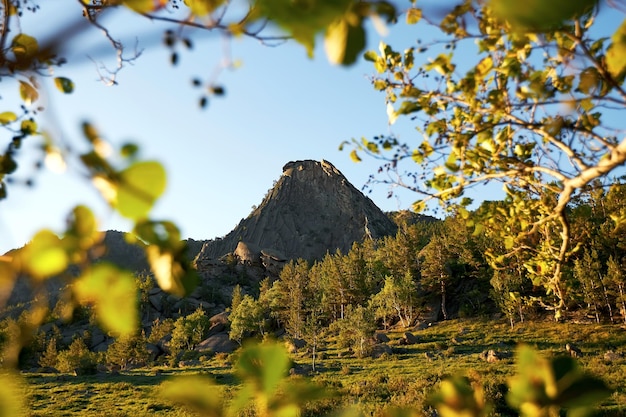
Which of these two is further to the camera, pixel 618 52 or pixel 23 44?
pixel 23 44

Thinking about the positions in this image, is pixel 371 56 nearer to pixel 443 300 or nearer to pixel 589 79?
pixel 589 79

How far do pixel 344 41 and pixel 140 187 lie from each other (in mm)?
345

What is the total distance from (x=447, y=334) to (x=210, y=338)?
2789 cm

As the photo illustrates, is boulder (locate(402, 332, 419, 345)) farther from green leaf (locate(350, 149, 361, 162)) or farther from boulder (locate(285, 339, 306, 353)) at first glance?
green leaf (locate(350, 149, 361, 162))

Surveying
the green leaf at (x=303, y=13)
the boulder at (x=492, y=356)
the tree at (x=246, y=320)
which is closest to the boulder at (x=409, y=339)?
the boulder at (x=492, y=356)

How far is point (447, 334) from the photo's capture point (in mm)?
35344

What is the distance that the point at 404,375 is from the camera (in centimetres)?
2141

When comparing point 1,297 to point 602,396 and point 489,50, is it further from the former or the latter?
point 489,50

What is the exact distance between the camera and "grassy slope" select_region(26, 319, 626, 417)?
1714cm

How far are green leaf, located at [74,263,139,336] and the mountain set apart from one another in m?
92.0

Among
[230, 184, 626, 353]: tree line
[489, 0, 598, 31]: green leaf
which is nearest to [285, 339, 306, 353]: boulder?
[230, 184, 626, 353]: tree line

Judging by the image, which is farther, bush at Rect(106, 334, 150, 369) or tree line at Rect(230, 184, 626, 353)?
bush at Rect(106, 334, 150, 369)

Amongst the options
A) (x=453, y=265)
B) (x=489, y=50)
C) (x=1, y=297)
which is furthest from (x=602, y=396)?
(x=453, y=265)

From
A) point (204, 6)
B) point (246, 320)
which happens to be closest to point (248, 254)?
point (246, 320)
